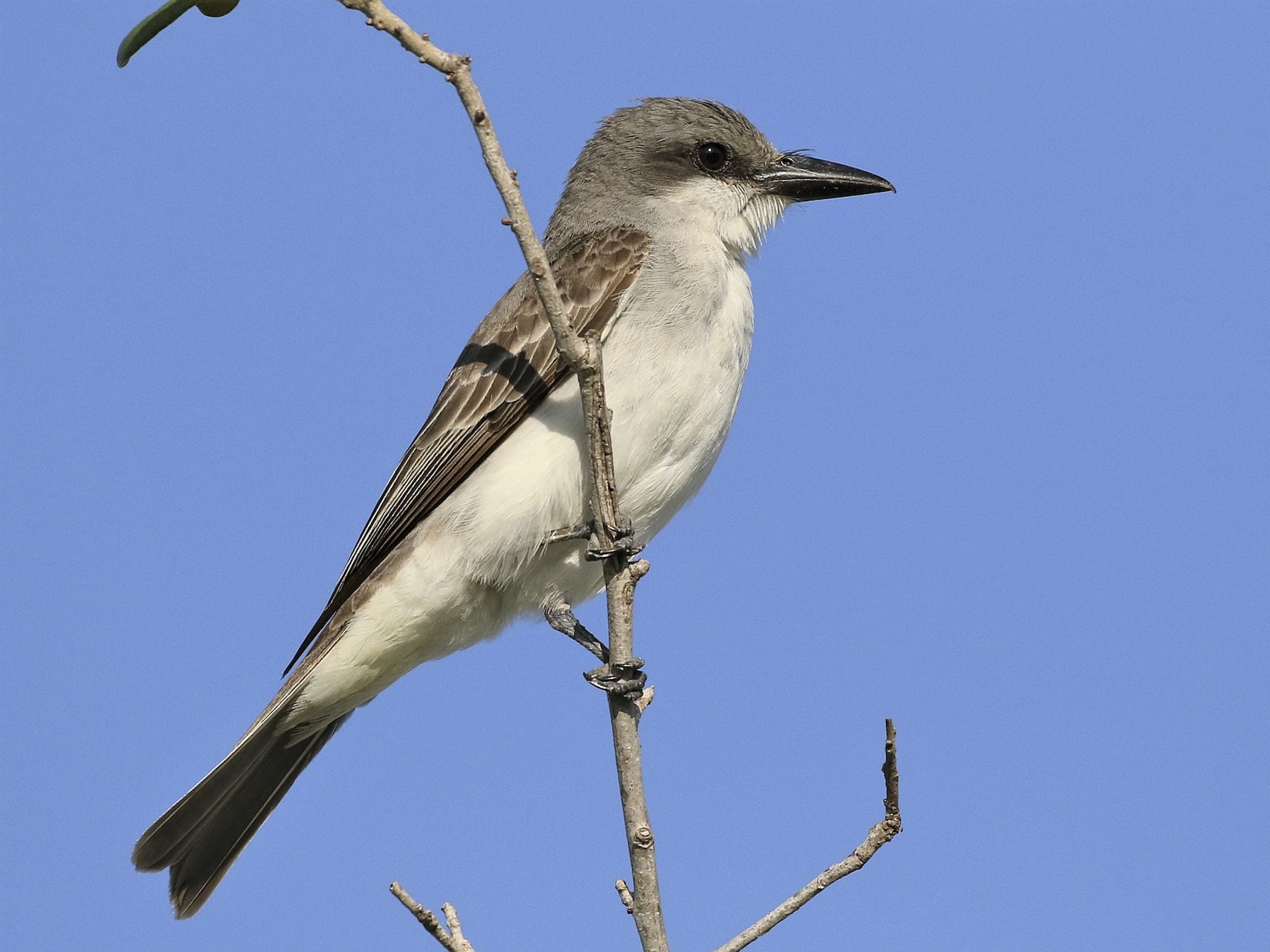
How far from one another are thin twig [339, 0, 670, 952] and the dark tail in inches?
89.9

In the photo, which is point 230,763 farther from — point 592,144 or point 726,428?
point 592,144

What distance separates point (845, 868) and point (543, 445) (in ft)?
7.81

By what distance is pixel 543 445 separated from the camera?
19.2 ft

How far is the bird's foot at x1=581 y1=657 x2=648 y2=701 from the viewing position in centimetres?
499

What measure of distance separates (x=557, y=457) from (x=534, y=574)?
0.65m

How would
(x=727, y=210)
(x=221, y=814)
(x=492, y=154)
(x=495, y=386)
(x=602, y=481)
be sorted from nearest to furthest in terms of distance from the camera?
(x=492, y=154)
(x=602, y=481)
(x=495, y=386)
(x=221, y=814)
(x=727, y=210)

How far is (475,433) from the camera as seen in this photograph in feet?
20.1

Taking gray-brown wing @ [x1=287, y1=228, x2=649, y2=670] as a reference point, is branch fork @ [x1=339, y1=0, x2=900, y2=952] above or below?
below

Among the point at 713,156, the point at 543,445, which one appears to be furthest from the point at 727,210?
the point at 543,445

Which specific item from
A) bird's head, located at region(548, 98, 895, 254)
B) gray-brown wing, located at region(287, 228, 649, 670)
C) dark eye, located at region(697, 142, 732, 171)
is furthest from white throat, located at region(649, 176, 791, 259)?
gray-brown wing, located at region(287, 228, 649, 670)

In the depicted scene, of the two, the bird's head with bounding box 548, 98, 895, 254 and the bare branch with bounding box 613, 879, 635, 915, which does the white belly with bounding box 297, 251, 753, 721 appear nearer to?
the bird's head with bounding box 548, 98, 895, 254

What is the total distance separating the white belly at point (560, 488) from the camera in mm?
5820

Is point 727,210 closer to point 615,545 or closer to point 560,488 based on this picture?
point 560,488

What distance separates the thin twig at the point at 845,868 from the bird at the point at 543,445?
216 cm
